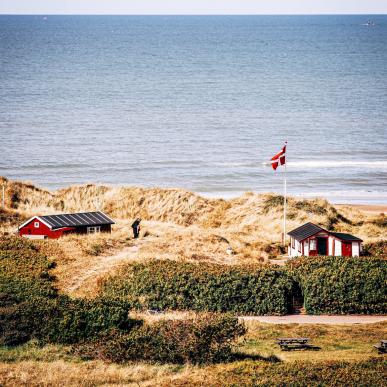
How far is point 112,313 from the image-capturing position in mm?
29438

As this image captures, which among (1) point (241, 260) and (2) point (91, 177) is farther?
(2) point (91, 177)

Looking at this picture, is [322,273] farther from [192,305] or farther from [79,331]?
[79,331]

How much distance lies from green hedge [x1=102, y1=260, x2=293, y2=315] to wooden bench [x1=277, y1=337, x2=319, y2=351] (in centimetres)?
530

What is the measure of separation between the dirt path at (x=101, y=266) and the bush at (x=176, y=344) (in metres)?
8.86

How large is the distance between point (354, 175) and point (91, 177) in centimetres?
2577

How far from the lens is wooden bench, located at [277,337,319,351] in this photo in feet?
95.1

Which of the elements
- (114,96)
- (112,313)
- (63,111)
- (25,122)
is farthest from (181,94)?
(112,313)

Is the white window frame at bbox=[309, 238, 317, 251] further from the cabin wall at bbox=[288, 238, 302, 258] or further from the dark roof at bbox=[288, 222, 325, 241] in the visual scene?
the cabin wall at bbox=[288, 238, 302, 258]

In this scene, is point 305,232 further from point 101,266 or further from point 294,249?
point 101,266

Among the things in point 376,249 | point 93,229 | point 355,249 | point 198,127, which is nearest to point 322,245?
point 355,249

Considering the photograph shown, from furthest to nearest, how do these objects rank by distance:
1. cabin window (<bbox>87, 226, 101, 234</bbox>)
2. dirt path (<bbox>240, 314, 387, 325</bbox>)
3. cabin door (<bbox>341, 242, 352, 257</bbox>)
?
cabin window (<bbox>87, 226, 101, 234</bbox>)
cabin door (<bbox>341, 242, 352, 257</bbox>)
dirt path (<bbox>240, 314, 387, 325</bbox>)

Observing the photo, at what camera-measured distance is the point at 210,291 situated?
34531 mm

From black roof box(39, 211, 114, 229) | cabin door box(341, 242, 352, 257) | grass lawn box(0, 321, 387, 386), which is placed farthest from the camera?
black roof box(39, 211, 114, 229)

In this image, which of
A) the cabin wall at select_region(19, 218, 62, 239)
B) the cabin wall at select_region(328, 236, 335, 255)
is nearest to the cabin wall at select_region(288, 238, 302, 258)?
the cabin wall at select_region(328, 236, 335, 255)
